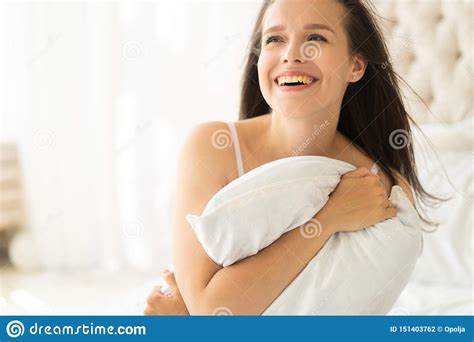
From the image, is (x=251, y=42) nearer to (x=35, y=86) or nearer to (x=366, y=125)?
(x=366, y=125)

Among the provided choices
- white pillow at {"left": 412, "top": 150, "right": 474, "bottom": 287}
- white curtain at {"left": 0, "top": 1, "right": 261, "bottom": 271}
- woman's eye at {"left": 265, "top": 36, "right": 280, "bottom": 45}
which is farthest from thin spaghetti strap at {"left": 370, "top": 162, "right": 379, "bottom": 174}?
white curtain at {"left": 0, "top": 1, "right": 261, "bottom": 271}

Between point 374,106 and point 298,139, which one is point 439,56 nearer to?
point 374,106

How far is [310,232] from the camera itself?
0.81 meters

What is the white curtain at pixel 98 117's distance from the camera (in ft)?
5.69

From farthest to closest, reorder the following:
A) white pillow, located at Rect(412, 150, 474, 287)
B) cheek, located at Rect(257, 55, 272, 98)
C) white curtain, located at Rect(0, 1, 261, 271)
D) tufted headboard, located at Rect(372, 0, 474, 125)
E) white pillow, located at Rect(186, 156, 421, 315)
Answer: white curtain, located at Rect(0, 1, 261, 271) < tufted headboard, located at Rect(372, 0, 474, 125) < white pillow, located at Rect(412, 150, 474, 287) < cheek, located at Rect(257, 55, 272, 98) < white pillow, located at Rect(186, 156, 421, 315)

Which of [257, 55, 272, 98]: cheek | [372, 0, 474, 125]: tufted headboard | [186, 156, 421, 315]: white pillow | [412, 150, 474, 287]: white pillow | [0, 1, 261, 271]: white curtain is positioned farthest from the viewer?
[0, 1, 261, 271]: white curtain

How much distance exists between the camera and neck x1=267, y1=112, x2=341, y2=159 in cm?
91

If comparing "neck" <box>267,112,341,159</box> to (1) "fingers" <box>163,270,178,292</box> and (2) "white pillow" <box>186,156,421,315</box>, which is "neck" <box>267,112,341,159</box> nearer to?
(2) "white pillow" <box>186,156,421,315</box>

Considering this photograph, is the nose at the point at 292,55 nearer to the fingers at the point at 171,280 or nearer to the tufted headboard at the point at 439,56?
the fingers at the point at 171,280

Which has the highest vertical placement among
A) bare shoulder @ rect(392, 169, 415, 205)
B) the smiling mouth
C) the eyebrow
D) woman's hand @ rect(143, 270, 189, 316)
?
the eyebrow

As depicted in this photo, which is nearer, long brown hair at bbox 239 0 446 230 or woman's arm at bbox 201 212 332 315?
woman's arm at bbox 201 212 332 315

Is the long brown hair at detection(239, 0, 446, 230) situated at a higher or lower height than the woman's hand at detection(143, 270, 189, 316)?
higher

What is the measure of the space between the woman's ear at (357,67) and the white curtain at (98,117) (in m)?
0.82
